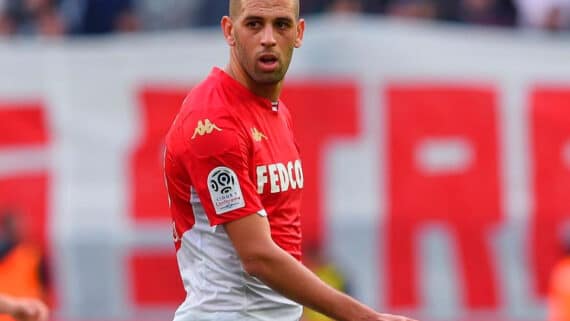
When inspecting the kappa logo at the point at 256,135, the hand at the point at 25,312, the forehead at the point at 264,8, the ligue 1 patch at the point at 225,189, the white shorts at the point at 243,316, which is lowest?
the hand at the point at 25,312

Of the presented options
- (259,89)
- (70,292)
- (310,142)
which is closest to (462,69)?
(310,142)

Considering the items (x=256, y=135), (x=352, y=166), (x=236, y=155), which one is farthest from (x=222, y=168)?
(x=352, y=166)

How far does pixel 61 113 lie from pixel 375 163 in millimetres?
2436

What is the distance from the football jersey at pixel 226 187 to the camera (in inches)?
200

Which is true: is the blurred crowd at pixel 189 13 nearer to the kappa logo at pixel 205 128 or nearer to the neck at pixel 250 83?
the neck at pixel 250 83

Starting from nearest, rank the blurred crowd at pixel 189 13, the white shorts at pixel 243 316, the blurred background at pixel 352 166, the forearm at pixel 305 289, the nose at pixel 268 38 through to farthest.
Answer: the forearm at pixel 305 289 → the nose at pixel 268 38 → the white shorts at pixel 243 316 → the blurred background at pixel 352 166 → the blurred crowd at pixel 189 13

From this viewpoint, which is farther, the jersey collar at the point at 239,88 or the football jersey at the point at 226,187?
the jersey collar at the point at 239,88

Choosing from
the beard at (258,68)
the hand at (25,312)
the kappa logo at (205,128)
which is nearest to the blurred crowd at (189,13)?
the hand at (25,312)

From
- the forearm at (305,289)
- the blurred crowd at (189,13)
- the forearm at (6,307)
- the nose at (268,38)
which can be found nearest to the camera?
the forearm at (305,289)

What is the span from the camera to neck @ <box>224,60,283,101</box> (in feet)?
17.5

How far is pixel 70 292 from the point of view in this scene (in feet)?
36.7

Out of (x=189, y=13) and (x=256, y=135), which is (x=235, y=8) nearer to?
(x=256, y=135)

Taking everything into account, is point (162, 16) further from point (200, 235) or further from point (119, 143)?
point (200, 235)

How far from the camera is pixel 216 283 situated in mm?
5305
